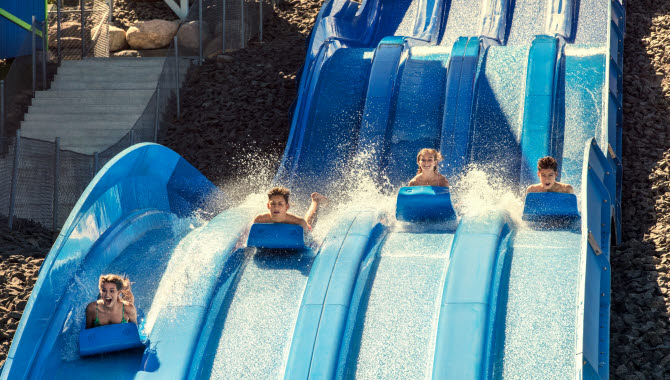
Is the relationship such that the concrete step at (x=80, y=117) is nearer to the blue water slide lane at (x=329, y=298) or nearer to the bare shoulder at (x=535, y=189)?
the blue water slide lane at (x=329, y=298)

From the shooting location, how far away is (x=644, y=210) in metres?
8.14

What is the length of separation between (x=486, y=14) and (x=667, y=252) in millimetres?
6007

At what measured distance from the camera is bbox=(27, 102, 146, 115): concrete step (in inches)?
502

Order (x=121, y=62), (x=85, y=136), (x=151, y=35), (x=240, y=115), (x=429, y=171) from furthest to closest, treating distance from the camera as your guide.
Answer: (x=151, y=35), (x=121, y=62), (x=85, y=136), (x=240, y=115), (x=429, y=171)

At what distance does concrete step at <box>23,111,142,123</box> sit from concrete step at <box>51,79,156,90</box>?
82 cm

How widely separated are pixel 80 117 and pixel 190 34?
7.40ft

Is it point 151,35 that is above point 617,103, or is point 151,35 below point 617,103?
above

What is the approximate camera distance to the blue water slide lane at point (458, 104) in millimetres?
9008

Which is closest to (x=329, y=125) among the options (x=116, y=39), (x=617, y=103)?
(x=617, y=103)

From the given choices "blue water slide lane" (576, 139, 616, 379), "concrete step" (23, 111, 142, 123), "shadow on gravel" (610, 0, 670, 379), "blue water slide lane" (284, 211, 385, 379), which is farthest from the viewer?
"concrete step" (23, 111, 142, 123)

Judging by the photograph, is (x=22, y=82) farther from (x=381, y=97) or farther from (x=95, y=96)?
(x=381, y=97)

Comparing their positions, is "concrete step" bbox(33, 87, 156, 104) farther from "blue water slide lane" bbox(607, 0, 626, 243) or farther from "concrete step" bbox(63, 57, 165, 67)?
"blue water slide lane" bbox(607, 0, 626, 243)

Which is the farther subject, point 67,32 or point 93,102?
point 67,32

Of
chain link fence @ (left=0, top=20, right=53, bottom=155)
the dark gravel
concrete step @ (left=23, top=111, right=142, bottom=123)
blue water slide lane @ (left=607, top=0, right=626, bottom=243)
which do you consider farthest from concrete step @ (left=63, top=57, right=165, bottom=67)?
blue water slide lane @ (left=607, top=0, right=626, bottom=243)
